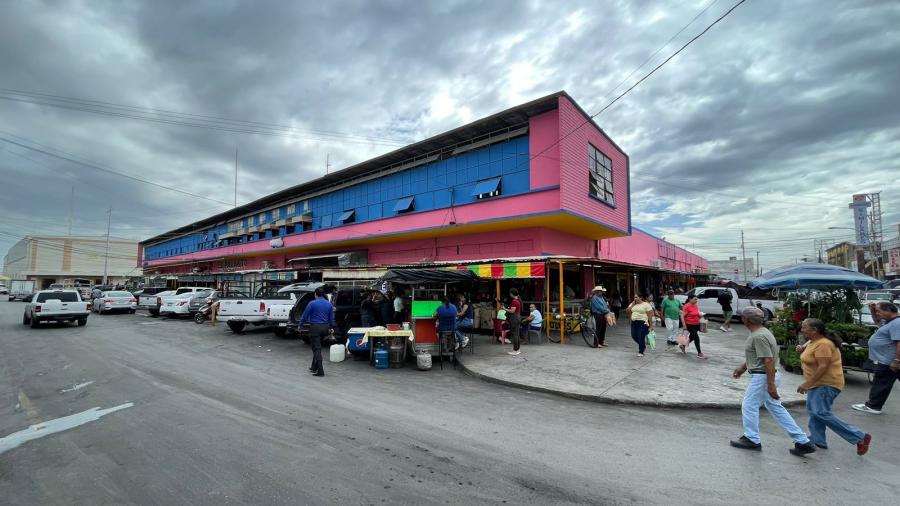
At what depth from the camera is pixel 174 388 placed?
A: 7.20 m

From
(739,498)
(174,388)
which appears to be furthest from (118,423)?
(739,498)

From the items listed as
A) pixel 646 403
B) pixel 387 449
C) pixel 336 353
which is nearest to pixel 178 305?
pixel 336 353

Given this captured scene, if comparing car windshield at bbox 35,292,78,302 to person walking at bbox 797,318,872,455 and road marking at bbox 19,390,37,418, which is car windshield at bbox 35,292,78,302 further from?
person walking at bbox 797,318,872,455

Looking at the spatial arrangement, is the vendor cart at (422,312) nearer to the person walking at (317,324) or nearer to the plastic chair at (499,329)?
the person walking at (317,324)

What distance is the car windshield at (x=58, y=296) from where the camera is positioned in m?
17.4

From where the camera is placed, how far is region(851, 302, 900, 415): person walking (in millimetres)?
5895

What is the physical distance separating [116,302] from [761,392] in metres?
33.1

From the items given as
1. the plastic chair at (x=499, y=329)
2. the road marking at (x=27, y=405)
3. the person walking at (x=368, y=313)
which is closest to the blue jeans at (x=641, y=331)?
the plastic chair at (x=499, y=329)

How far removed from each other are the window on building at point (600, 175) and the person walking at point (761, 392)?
14342 millimetres

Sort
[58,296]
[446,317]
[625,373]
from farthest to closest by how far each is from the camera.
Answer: [58,296], [446,317], [625,373]

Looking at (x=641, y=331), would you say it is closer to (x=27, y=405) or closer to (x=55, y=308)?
(x=27, y=405)

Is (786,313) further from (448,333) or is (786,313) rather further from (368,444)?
(368,444)

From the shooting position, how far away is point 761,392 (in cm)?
466

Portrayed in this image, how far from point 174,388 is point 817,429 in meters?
9.91
